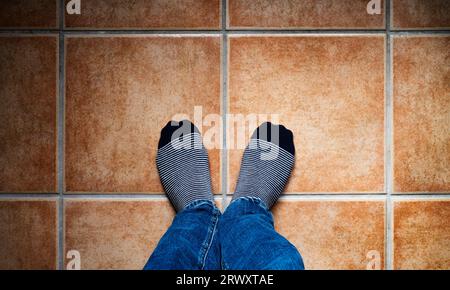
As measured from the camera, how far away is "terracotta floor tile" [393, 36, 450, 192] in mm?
719

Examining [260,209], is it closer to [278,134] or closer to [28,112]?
[278,134]

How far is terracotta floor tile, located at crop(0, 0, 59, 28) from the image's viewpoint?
72cm

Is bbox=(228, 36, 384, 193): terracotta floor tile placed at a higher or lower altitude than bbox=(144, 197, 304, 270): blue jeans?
higher

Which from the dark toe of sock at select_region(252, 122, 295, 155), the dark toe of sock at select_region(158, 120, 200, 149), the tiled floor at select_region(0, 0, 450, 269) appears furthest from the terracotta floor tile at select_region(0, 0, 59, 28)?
the dark toe of sock at select_region(252, 122, 295, 155)

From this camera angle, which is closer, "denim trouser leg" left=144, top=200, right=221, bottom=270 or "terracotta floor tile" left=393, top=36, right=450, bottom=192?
"denim trouser leg" left=144, top=200, right=221, bottom=270

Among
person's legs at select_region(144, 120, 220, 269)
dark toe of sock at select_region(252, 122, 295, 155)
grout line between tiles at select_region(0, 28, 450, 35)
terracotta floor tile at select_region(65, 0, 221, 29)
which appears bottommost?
person's legs at select_region(144, 120, 220, 269)

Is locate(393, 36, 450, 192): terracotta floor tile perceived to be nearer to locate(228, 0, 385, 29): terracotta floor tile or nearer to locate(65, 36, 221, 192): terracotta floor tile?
locate(228, 0, 385, 29): terracotta floor tile

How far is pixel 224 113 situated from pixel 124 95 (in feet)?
0.78

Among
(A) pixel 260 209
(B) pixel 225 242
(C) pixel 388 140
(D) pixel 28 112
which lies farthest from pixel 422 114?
(D) pixel 28 112

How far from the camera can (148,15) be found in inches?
28.3

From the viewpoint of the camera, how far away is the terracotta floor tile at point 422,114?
2.36ft

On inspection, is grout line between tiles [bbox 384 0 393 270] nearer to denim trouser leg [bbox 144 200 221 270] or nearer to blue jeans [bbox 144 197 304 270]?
blue jeans [bbox 144 197 304 270]

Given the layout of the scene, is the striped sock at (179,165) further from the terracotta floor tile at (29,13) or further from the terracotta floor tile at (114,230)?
the terracotta floor tile at (29,13)

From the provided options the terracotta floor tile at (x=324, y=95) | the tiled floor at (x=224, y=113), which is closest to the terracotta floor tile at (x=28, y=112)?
the tiled floor at (x=224, y=113)
